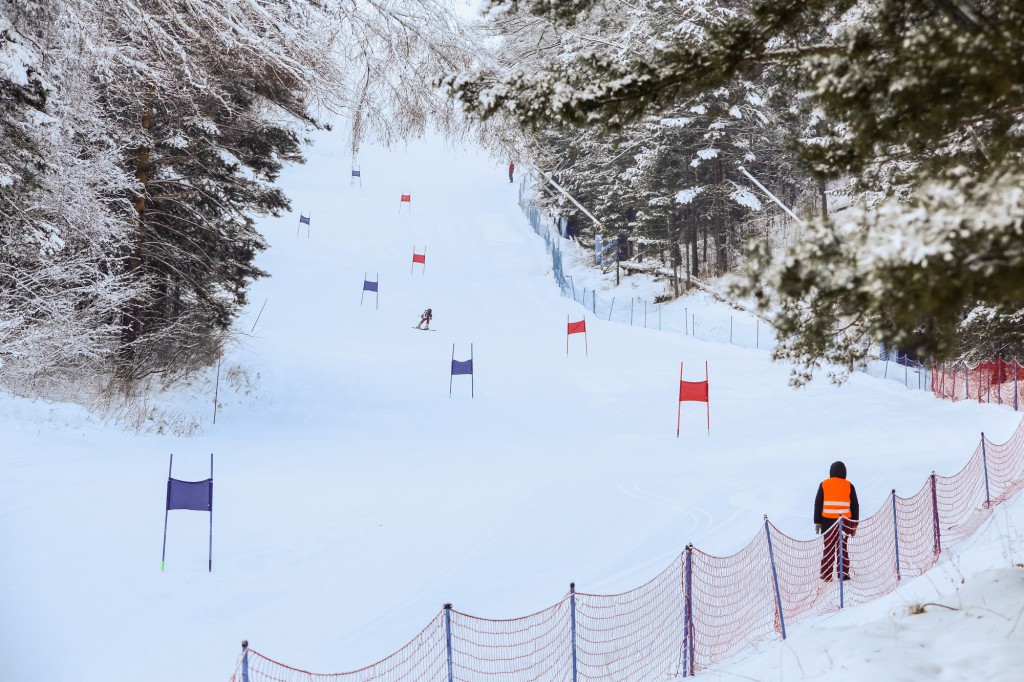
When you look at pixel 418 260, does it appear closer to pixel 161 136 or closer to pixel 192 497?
pixel 161 136

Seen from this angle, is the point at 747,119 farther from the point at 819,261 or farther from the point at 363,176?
the point at 363,176

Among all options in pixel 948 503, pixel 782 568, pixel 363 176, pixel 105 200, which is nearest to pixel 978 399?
pixel 948 503

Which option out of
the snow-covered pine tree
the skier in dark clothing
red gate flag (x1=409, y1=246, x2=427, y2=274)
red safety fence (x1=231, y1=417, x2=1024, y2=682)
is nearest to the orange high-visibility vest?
the skier in dark clothing

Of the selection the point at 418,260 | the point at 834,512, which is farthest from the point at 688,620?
the point at 418,260

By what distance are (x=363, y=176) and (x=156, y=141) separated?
58810mm

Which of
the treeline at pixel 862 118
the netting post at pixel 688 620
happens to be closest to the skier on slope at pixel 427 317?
the treeline at pixel 862 118

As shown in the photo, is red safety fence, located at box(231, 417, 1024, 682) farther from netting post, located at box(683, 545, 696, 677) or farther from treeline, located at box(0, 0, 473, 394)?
treeline, located at box(0, 0, 473, 394)

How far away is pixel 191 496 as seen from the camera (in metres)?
10.6

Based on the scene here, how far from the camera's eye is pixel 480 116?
5.32 meters

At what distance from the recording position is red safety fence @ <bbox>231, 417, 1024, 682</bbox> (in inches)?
318

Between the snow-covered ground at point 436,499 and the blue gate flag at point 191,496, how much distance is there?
0.71 m

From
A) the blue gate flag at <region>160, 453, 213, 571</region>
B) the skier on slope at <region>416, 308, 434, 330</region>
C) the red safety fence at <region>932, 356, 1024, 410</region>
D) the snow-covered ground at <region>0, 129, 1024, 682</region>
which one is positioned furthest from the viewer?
the skier on slope at <region>416, 308, 434, 330</region>

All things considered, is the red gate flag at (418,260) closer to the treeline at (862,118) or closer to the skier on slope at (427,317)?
the skier on slope at (427,317)

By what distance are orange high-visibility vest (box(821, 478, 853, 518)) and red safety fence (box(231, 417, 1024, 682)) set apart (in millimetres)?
189
